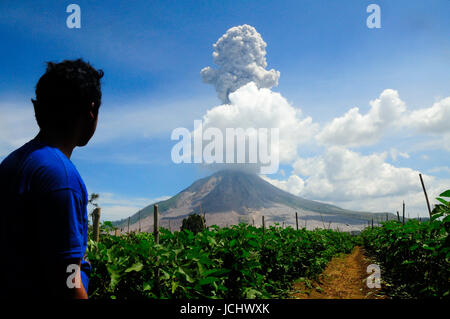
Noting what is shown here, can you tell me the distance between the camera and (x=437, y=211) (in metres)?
3.43

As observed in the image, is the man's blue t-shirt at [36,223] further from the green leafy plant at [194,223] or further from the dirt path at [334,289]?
the green leafy plant at [194,223]

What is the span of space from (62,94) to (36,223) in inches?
23.4

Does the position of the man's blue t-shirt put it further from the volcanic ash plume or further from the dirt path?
the volcanic ash plume

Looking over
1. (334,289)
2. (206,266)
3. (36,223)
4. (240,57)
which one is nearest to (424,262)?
(334,289)

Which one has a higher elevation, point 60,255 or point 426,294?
point 60,255

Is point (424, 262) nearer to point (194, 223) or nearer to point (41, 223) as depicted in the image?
point (41, 223)

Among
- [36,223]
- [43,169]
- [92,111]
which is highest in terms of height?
[92,111]

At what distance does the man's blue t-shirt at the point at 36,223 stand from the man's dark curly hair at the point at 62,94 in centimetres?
25

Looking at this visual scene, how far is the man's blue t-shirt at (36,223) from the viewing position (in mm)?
1069

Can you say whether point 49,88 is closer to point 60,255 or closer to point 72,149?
point 72,149

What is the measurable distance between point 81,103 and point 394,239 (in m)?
9.68

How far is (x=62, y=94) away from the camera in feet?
4.32
